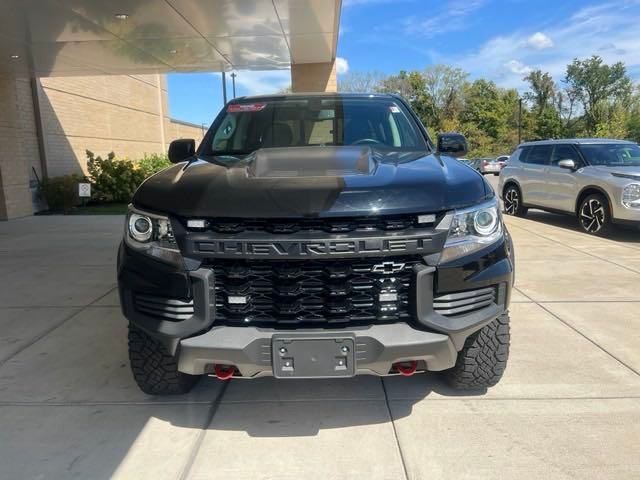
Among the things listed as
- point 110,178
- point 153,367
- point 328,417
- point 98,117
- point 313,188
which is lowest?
point 328,417

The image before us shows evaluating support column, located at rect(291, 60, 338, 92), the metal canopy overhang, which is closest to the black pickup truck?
the metal canopy overhang

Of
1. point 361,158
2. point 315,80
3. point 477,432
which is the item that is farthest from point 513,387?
point 315,80

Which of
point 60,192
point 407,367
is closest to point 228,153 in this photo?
point 407,367

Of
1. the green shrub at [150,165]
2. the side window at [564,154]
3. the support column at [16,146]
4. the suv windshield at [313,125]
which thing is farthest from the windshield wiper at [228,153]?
the green shrub at [150,165]

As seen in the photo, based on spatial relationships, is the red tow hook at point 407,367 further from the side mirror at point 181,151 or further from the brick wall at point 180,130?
the brick wall at point 180,130

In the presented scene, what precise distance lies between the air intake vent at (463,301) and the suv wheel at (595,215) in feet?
23.4

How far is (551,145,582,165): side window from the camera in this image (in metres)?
9.71

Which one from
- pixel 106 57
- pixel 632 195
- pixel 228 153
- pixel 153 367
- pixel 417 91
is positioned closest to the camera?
pixel 153 367

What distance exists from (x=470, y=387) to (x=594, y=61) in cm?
7011

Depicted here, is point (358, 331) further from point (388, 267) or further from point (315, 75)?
point (315, 75)

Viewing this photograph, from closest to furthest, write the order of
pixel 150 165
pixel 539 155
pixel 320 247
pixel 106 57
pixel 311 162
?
pixel 320 247 → pixel 311 162 → pixel 539 155 → pixel 106 57 → pixel 150 165

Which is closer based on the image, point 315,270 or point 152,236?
point 315,270

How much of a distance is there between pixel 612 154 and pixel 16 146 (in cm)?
1282

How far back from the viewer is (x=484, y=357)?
3033 millimetres
